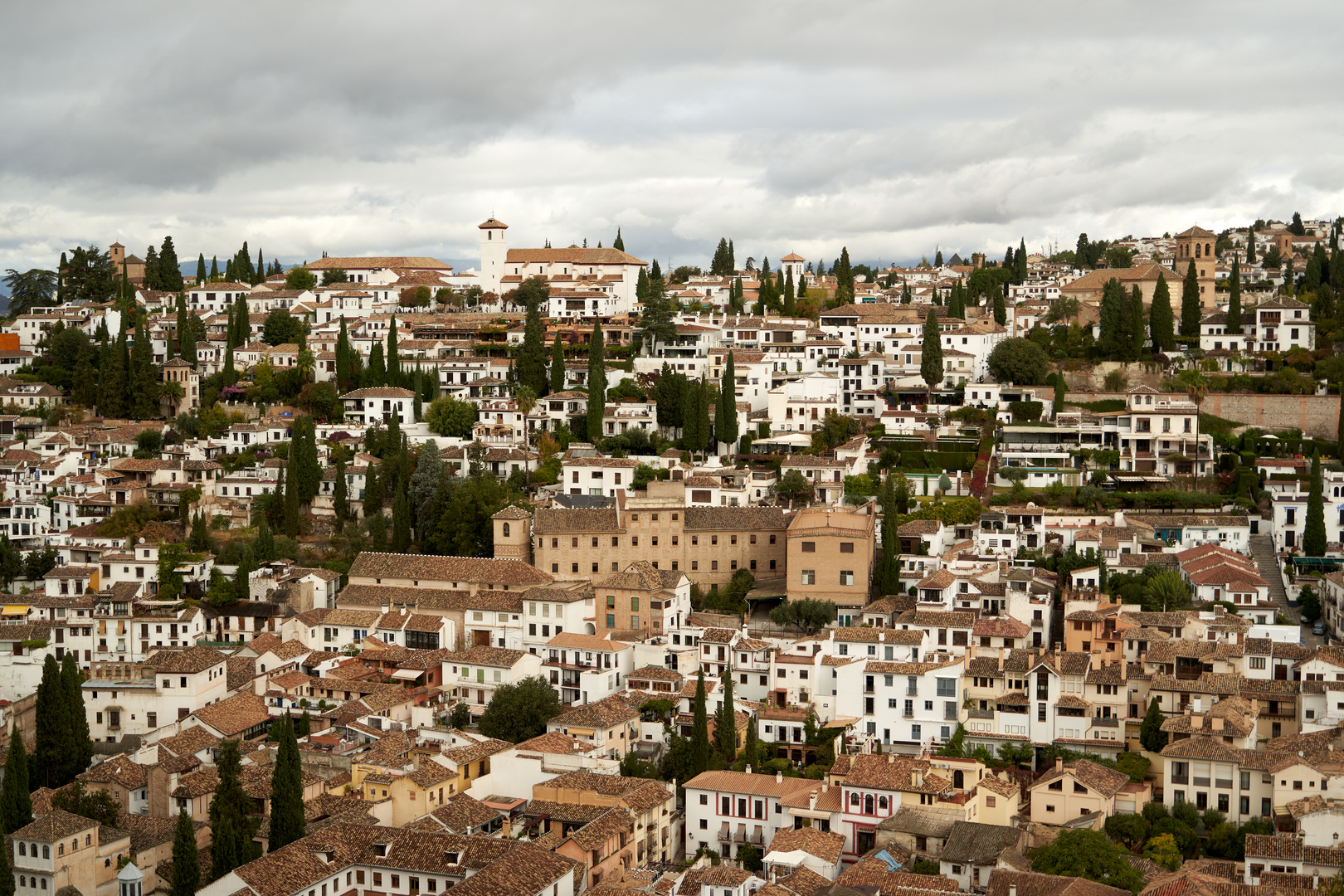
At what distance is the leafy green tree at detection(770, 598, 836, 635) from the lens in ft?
128

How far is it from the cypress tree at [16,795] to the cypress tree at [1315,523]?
33.8 m

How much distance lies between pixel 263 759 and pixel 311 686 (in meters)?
4.46

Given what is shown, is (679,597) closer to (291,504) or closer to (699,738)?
(699,738)

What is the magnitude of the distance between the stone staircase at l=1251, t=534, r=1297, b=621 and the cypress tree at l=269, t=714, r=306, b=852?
84.4ft

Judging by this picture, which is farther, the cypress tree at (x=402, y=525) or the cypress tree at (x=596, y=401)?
the cypress tree at (x=596, y=401)

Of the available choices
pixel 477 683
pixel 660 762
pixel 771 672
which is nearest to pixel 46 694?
pixel 477 683

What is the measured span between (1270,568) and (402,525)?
25587 mm

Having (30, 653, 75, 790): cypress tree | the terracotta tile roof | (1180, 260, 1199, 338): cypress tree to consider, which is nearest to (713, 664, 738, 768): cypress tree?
the terracotta tile roof

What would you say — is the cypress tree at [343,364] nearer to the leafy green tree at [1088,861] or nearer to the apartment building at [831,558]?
the apartment building at [831,558]

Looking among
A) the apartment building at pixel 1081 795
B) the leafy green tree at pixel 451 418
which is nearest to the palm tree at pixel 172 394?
the leafy green tree at pixel 451 418

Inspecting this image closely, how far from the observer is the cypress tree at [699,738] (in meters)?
33.1

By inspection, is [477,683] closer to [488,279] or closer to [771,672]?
[771,672]

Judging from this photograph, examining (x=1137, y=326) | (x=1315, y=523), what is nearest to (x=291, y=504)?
(x=1315, y=523)

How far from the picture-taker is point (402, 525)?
45.3 meters
